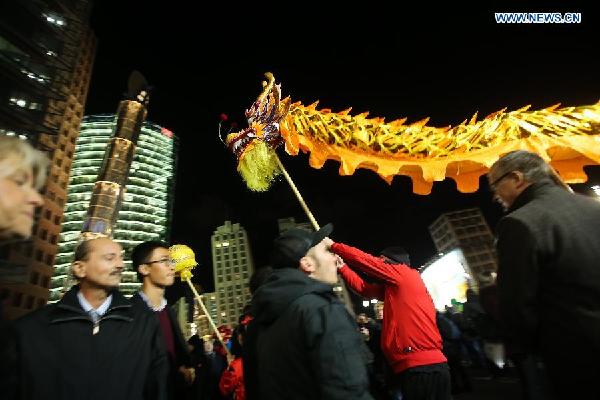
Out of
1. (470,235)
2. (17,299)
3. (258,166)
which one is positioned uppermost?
(470,235)

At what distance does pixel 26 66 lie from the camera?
3362 cm

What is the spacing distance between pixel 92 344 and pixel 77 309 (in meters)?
0.30

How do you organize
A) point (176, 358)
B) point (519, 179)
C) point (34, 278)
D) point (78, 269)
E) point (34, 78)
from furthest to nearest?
point (34, 278), point (34, 78), point (176, 358), point (78, 269), point (519, 179)

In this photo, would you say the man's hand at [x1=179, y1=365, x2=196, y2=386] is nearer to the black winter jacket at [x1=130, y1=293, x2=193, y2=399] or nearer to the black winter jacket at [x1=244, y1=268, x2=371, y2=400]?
the black winter jacket at [x1=130, y1=293, x2=193, y2=399]

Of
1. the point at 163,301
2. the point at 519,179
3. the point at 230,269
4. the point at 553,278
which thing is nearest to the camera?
the point at 553,278

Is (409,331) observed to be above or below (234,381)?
above

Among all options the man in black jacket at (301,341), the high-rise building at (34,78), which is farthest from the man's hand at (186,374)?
the high-rise building at (34,78)

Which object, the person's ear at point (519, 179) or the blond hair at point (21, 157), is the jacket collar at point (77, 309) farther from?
the person's ear at point (519, 179)

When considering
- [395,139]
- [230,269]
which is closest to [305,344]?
[395,139]

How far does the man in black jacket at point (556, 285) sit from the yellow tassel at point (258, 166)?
2987 mm

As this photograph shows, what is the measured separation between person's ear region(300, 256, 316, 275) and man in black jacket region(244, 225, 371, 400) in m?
0.15

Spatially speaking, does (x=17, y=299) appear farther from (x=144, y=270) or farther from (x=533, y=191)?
(x=533, y=191)

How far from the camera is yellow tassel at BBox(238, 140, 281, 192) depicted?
454cm

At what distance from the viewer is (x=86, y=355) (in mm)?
2617
